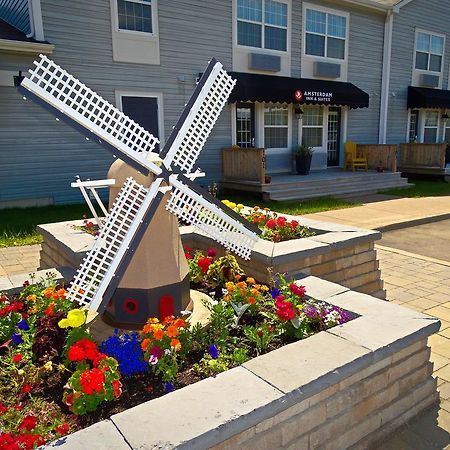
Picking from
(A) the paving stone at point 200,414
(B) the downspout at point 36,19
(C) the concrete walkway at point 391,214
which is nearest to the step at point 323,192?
(C) the concrete walkway at point 391,214

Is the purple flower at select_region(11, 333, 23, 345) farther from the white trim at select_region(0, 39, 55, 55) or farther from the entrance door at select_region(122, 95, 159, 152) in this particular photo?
the entrance door at select_region(122, 95, 159, 152)

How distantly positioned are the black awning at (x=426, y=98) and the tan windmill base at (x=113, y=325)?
18634mm

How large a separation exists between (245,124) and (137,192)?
40.9 feet

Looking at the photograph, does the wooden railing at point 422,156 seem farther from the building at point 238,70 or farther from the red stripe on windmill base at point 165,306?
the red stripe on windmill base at point 165,306

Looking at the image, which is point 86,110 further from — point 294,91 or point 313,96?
point 313,96

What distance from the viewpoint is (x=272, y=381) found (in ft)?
8.93

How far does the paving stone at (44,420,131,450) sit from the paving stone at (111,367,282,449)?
0.04 metres

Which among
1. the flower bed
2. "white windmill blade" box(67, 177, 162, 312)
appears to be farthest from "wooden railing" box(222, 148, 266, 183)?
"white windmill blade" box(67, 177, 162, 312)

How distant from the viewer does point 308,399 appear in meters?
2.73

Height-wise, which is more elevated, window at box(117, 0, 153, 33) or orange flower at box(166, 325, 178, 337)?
window at box(117, 0, 153, 33)

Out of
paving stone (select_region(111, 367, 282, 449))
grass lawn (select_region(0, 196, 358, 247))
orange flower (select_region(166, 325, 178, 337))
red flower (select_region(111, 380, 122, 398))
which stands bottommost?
grass lawn (select_region(0, 196, 358, 247))

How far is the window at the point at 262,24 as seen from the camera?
14.4 m

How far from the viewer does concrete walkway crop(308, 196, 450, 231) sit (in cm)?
1009

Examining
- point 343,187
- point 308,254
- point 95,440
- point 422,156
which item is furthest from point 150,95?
point 422,156
